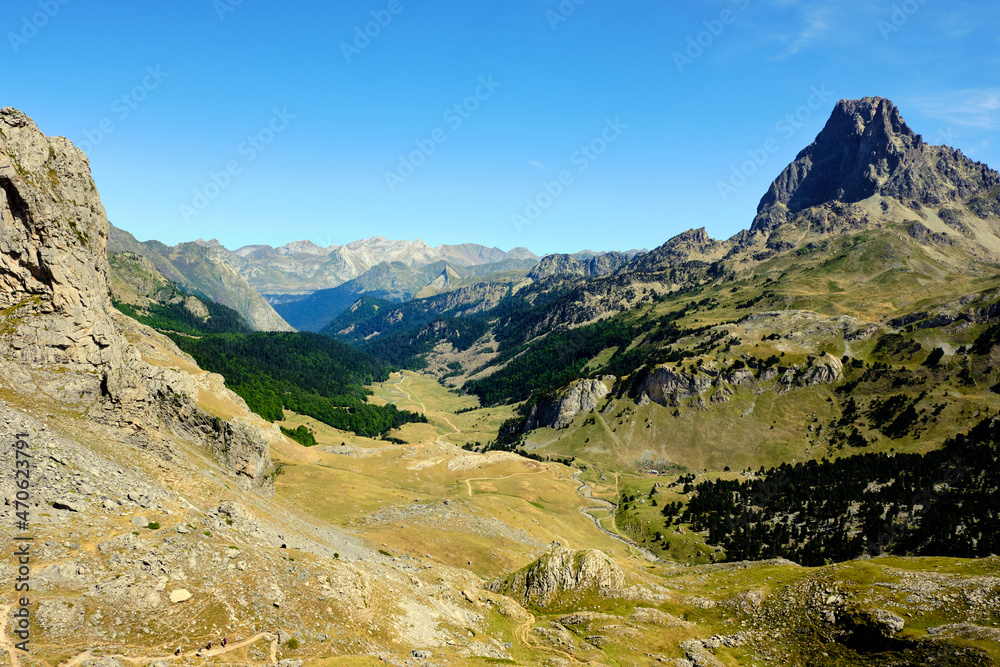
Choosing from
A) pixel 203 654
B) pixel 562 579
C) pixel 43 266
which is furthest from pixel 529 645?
pixel 43 266

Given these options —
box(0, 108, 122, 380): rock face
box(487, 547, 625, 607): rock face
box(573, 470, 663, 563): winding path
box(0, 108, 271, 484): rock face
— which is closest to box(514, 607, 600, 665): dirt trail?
box(487, 547, 625, 607): rock face

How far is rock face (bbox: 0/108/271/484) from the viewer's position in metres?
53.8

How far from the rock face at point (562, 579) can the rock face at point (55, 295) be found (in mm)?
48670

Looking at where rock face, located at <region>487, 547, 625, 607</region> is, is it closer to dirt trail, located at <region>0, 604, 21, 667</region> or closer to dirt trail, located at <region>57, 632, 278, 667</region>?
dirt trail, located at <region>57, 632, 278, 667</region>

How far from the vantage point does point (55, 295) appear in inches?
2255

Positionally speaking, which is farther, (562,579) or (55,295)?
(562,579)

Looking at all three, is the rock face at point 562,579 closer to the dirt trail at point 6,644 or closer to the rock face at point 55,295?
the rock face at point 55,295

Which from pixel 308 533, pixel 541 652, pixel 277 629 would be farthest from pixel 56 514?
pixel 541 652

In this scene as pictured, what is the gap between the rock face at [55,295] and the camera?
5381cm

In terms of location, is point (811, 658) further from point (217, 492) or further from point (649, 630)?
point (217, 492)

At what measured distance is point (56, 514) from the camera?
37281 millimetres

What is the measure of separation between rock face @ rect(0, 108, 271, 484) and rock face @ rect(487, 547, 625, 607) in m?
48.7

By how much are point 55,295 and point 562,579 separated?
232 feet

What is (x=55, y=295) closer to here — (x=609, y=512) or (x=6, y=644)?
(x=6, y=644)
